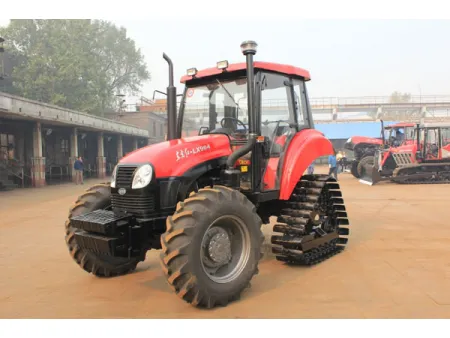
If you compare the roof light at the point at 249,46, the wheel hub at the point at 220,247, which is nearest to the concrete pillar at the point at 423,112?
the roof light at the point at 249,46

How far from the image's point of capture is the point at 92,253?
454 centimetres

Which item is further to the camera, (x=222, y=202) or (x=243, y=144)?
(x=243, y=144)

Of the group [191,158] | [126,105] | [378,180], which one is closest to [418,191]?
[378,180]

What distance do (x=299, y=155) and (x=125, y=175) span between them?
2343 millimetres

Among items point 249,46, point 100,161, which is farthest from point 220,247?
point 100,161

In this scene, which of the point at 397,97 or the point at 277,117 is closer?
the point at 277,117

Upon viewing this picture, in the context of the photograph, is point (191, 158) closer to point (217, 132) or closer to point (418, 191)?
point (217, 132)

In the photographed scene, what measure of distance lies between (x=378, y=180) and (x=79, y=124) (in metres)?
16.1

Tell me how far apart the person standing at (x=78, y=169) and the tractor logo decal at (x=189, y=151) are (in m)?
17.9

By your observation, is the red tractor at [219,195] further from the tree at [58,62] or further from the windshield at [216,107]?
the tree at [58,62]

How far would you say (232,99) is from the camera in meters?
5.03

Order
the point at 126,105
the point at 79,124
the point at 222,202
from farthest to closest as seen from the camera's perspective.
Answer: the point at 126,105 → the point at 79,124 → the point at 222,202

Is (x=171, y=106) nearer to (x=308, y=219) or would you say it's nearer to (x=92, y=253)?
(x=92, y=253)

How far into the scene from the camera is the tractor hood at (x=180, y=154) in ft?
13.2
